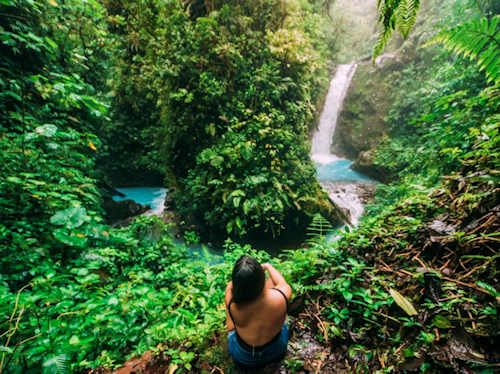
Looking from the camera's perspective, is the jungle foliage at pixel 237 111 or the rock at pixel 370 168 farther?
the rock at pixel 370 168

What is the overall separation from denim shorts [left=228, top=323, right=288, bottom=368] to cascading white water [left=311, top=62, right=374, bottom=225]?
7.84 metres

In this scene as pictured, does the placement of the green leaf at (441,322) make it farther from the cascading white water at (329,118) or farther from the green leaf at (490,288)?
the cascading white water at (329,118)

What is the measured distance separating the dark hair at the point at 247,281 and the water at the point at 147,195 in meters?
8.80

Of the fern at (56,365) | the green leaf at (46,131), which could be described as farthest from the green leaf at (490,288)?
the green leaf at (46,131)

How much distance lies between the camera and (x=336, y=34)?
16719 mm

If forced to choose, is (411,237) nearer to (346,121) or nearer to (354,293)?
(354,293)

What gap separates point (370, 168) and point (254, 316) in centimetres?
1197

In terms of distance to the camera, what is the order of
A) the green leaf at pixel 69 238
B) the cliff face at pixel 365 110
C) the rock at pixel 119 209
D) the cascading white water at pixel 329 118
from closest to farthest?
1. the green leaf at pixel 69 238
2. the rock at pixel 119 209
3. the cliff face at pixel 365 110
4. the cascading white water at pixel 329 118

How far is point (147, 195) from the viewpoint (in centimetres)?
1130

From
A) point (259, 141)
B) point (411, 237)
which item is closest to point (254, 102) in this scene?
point (259, 141)

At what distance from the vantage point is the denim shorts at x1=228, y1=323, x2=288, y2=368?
1.57 m

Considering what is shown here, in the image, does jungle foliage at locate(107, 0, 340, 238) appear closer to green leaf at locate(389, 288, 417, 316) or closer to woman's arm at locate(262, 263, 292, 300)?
woman's arm at locate(262, 263, 292, 300)

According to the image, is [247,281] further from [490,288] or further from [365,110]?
[365,110]

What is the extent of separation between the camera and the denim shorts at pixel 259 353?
61.6 inches
